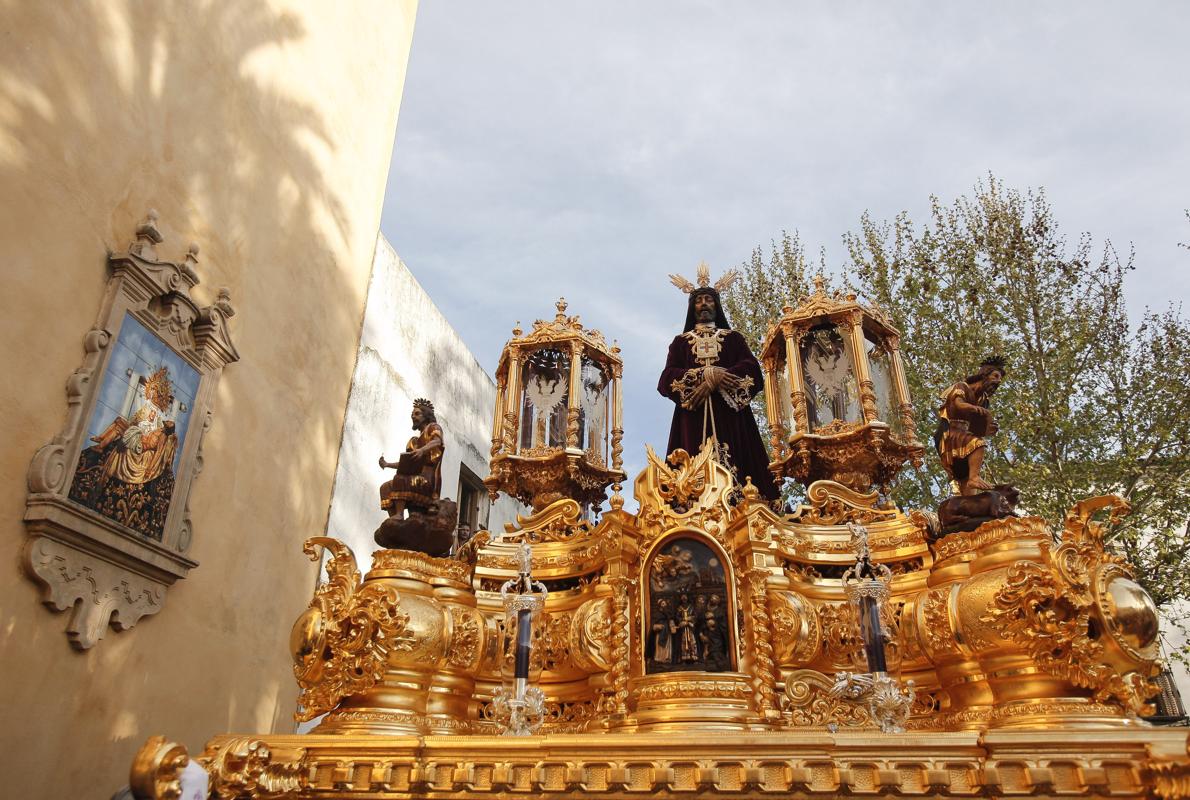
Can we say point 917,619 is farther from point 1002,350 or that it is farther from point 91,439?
point 1002,350

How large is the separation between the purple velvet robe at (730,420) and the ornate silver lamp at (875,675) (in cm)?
195

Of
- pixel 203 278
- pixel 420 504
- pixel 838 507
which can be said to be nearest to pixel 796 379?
pixel 838 507

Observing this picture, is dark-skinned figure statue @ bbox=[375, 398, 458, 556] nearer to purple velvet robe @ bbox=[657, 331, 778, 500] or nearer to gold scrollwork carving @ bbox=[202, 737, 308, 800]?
gold scrollwork carving @ bbox=[202, 737, 308, 800]

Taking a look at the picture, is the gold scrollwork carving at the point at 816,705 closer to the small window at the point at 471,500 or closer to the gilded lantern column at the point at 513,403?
the gilded lantern column at the point at 513,403

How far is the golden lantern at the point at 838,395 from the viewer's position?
20.1 feet

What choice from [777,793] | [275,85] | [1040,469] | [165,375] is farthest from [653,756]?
[1040,469]

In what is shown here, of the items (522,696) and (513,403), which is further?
(513,403)

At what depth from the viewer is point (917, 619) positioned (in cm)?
471

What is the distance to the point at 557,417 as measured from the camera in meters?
7.07

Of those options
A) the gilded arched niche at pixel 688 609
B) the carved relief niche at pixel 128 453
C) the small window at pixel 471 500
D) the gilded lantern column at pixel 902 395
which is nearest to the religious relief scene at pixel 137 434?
the carved relief niche at pixel 128 453

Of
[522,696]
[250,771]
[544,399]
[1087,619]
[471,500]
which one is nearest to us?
[250,771]

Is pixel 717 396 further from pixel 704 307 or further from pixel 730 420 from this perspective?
pixel 704 307

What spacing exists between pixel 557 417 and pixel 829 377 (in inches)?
95.3

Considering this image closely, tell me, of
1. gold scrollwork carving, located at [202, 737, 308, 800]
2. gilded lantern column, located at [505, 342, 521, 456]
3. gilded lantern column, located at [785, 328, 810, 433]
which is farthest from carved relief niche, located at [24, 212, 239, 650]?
gilded lantern column, located at [785, 328, 810, 433]
